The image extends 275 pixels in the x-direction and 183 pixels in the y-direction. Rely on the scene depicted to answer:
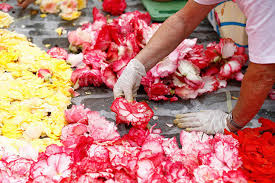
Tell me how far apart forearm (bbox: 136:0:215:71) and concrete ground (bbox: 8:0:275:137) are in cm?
34

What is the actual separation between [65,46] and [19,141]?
103cm

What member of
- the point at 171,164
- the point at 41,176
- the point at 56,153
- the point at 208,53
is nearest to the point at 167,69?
the point at 208,53

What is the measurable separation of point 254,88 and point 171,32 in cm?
51

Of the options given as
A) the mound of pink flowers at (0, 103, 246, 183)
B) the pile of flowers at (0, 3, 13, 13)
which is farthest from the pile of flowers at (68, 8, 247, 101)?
the pile of flowers at (0, 3, 13, 13)

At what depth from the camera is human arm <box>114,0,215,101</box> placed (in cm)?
146

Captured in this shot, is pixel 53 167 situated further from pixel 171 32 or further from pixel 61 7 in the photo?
pixel 61 7

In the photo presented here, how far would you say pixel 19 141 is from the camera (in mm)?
1365

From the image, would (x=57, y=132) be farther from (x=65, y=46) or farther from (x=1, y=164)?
(x=65, y=46)

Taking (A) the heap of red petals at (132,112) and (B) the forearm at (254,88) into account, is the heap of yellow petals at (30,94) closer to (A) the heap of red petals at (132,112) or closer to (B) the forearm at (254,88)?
(A) the heap of red petals at (132,112)

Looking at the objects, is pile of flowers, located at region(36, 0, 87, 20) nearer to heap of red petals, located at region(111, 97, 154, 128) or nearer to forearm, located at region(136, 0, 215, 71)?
forearm, located at region(136, 0, 215, 71)

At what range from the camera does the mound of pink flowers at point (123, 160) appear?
1130mm

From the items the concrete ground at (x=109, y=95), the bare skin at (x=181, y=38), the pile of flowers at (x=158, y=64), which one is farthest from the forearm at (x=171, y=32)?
the concrete ground at (x=109, y=95)

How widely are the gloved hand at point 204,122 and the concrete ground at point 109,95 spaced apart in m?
0.06

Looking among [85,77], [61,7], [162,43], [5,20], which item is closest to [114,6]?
[61,7]
